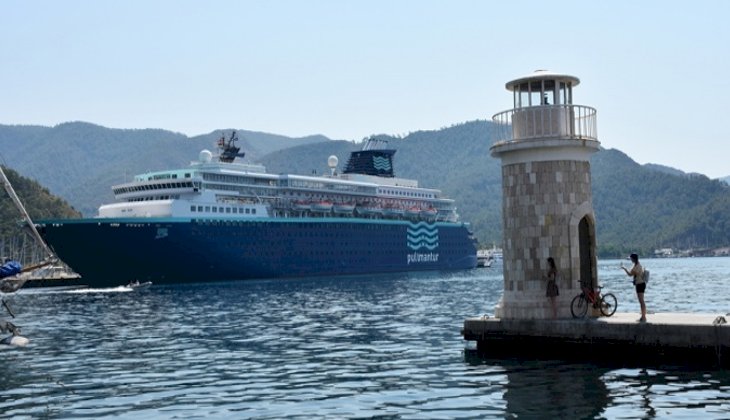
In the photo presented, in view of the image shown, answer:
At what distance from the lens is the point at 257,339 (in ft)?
79.5

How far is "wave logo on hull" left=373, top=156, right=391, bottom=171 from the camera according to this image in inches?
4146

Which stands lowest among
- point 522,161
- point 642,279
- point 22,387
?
point 22,387

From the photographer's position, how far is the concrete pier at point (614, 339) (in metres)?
15.7

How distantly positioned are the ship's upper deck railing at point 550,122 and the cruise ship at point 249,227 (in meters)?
50.5

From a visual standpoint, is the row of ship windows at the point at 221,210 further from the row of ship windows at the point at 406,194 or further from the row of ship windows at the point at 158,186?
the row of ship windows at the point at 406,194

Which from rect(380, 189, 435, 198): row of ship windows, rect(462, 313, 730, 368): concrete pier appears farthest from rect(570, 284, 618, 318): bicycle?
rect(380, 189, 435, 198): row of ship windows

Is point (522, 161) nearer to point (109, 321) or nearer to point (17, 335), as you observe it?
point (17, 335)

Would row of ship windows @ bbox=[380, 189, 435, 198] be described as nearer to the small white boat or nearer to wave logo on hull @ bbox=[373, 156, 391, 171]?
wave logo on hull @ bbox=[373, 156, 391, 171]

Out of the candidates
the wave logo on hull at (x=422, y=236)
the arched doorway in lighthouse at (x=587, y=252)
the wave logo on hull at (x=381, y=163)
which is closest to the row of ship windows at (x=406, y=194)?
the wave logo on hull at (x=422, y=236)

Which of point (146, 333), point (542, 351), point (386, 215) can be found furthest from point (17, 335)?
point (386, 215)

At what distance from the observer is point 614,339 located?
16.8m

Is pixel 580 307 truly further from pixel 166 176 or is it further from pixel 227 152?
pixel 227 152

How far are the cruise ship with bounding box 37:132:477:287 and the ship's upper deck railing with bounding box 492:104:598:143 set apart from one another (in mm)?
50474

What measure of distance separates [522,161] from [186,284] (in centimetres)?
5291
